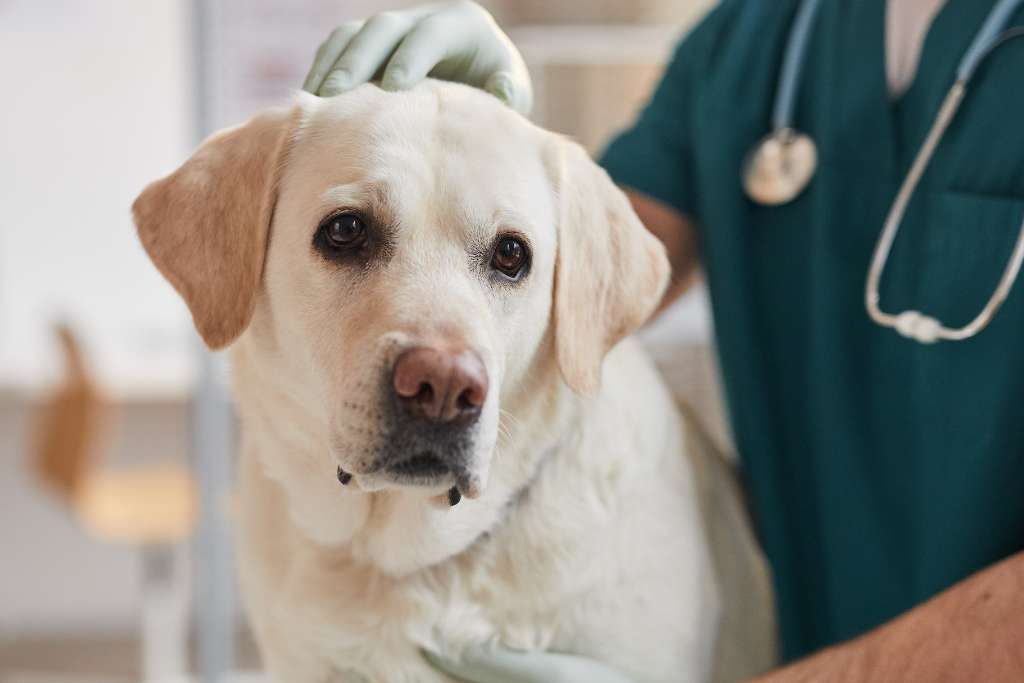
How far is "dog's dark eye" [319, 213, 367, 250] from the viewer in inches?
34.0

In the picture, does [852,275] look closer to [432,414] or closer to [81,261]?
[432,414]

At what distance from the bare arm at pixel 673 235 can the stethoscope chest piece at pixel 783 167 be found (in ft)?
0.47

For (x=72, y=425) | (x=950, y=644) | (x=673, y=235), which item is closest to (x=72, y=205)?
(x=72, y=425)

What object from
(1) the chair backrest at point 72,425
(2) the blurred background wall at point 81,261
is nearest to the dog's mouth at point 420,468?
(1) the chair backrest at point 72,425

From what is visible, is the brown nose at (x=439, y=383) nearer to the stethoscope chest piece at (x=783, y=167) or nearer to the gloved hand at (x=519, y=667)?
the gloved hand at (x=519, y=667)

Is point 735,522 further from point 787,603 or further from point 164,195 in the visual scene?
point 164,195

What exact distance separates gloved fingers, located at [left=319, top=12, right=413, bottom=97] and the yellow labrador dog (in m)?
0.02

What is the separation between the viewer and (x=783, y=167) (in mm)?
1136

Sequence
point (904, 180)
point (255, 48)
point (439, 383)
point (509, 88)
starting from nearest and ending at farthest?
point (439, 383)
point (509, 88)
point (904, 180)
point (255, 48)

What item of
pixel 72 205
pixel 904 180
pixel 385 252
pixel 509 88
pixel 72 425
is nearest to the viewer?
pixel 385 252

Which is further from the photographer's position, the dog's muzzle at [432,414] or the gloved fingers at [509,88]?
the gloved fingers at [509,88]

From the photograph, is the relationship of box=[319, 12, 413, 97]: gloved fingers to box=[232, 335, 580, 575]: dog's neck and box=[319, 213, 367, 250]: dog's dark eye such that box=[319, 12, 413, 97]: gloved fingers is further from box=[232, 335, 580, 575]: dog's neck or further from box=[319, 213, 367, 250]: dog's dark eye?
box=[232, 335, 580, 575]: dog's neck

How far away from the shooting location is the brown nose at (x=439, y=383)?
0.75m

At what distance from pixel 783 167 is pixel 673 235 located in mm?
184
